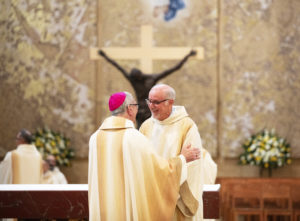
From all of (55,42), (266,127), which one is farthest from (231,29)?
(55,42)

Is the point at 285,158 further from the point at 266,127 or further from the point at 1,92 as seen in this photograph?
the point at 1,92

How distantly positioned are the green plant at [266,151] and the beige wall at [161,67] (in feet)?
1.37

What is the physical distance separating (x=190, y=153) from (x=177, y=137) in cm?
36

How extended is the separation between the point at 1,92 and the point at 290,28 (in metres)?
5.92

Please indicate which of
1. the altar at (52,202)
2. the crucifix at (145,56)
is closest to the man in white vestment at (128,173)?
the altar at (52,202)

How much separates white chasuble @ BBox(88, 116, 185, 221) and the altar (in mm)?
644

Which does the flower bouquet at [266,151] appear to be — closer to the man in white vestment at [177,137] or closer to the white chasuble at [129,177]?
the man in white vestment at [177,137]

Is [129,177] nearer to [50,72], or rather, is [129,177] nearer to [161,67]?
[161,67]

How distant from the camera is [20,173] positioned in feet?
24.2

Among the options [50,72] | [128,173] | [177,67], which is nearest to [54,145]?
[50,72]

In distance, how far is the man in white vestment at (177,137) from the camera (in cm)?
400

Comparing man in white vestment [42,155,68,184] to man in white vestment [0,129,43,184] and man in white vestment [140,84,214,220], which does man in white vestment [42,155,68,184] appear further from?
man in white vestment [140,84,214,220]

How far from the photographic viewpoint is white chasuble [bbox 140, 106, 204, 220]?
399cm

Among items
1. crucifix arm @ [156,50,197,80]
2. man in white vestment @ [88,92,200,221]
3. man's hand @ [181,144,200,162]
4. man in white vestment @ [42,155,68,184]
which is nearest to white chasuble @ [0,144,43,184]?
man in white vestment @ [42,155,68,184]
